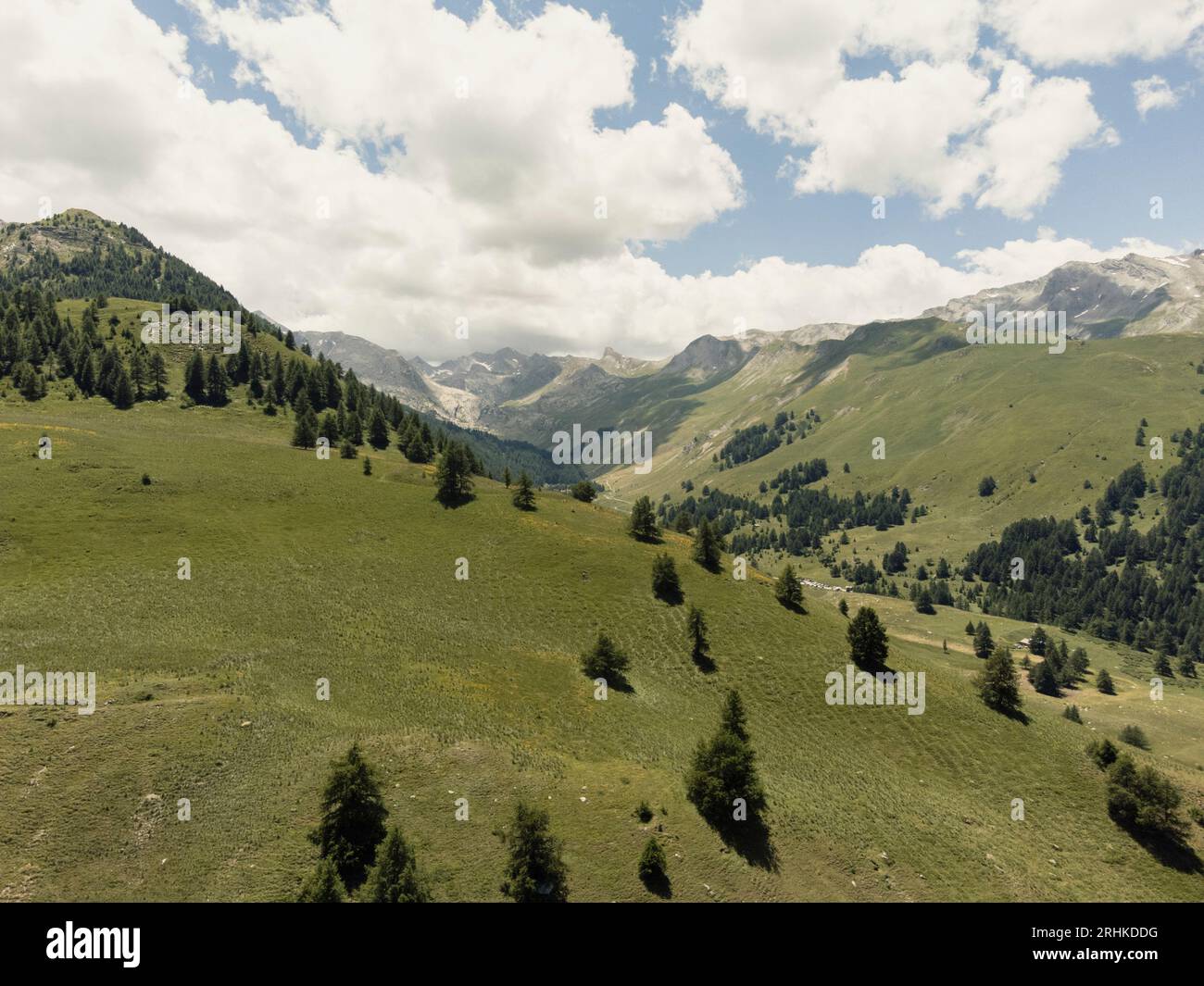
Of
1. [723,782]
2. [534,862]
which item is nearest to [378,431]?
[723,782]

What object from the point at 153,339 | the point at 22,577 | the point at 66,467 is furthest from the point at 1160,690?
the point at 153,339

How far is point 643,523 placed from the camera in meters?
107

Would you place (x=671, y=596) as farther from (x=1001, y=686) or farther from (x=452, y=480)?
(x=452, y=480)

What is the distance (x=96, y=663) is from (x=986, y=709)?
97.2 metres

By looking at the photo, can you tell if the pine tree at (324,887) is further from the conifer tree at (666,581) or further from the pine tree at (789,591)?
the pine tree at (789,591)

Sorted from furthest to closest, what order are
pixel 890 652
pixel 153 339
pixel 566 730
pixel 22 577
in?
pixel 153 339 → pixel 890 652 → pixel 22 577 → pixel 566 730

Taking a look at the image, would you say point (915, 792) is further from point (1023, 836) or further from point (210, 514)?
point (210, 514)

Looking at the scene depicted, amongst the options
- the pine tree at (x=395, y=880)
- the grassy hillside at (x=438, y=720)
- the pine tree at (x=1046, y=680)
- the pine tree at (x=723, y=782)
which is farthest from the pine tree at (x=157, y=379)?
the pine tree at (x=1046, y=680)

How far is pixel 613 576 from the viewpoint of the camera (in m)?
89.1

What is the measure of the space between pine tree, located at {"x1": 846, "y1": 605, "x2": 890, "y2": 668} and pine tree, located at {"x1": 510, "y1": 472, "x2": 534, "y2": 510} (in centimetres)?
6069

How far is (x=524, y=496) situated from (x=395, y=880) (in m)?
80.2

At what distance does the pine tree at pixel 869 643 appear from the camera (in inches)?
3004

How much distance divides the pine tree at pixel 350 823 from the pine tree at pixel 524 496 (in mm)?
72185
